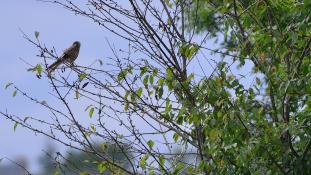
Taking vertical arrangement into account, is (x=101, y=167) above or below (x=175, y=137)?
below

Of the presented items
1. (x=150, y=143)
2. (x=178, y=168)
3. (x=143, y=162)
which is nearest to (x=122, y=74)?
(x=150, y=143)

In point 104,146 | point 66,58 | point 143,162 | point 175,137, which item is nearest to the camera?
point 143,162

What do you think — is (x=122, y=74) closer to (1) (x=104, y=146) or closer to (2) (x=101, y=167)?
(1) (x=104, y=146)

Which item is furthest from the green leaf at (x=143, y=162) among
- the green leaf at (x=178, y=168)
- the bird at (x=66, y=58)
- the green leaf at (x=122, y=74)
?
the bird at (x=66, y=58)

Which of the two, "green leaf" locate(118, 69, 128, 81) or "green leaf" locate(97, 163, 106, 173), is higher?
"green leaf" locate(118, 69, 128, 81)

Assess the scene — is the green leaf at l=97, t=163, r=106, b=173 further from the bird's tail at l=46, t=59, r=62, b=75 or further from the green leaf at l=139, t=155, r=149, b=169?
the bird's tail at l=46, t=59, r=62, b=75

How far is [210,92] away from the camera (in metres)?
4.71

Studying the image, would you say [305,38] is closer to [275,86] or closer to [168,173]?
[275,86]

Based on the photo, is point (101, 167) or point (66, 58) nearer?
point (101, 167)

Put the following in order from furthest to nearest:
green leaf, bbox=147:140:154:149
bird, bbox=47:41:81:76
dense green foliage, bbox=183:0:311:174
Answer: bird, bbox=47:41:81:76 → green leaf, bbox=147:140:154:149 → dense green foliage, bbox=183:0:311:174

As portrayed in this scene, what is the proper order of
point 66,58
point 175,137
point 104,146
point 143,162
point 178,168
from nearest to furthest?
point 178,168
point 143,162
point 175,137
point 104,146
point 66,58

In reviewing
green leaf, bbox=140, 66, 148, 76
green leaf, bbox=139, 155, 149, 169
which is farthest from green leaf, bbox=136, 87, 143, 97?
green leaf, bbox=139, 155, 149, 169

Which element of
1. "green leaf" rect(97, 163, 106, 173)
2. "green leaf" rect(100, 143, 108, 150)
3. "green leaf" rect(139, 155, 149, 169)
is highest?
"green leaf" rect(100, 143, 108, 150)

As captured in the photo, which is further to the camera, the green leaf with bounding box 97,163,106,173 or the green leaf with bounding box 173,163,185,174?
the green leaf with bounding box 97,163,106,173
